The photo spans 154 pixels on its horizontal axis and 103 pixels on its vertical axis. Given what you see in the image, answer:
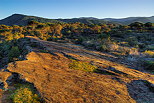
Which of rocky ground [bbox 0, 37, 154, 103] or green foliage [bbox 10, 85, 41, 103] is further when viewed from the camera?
rocky ground [bbox 0, 37, 154, 103]

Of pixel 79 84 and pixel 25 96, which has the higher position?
pixel 25 96

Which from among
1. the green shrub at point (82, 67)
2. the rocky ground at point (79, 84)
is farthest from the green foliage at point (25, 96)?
the green shrub at point (82, 67)

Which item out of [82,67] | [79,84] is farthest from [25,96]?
[82,67]

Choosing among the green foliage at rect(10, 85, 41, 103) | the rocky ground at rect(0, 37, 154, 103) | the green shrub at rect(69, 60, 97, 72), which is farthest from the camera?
Answer: the green shrub at rect(69, 60, 97, 72)

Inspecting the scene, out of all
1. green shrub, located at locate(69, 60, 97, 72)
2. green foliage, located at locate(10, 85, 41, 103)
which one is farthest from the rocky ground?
green shrub, located at locate(69, 60, 97, 72)

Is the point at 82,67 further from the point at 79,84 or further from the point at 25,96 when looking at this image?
the point at 25,96

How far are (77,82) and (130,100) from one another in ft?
6.65

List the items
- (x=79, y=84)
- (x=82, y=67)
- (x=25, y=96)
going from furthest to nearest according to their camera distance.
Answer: (x=82, y=67), (x=79, y=84), (x=25, y=96)

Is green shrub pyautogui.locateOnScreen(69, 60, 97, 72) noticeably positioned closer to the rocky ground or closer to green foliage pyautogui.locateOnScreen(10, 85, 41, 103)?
the rocky ground

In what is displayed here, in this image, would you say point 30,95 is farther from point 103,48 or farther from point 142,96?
point 103,48

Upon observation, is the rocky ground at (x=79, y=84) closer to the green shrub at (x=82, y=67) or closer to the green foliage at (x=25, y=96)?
the green foliage at (x=25, y=96)

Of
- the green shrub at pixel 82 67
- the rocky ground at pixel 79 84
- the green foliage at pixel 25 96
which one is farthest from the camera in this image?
the green shrub at pixel 82 67

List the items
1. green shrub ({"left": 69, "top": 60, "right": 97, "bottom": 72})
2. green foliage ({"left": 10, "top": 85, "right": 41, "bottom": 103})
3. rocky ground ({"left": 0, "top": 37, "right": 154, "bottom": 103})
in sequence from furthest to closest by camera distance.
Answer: green shrub ({"left": 69, "top": 60, "right": 97, "bottom": 72})
rocky ground ({"left": 0, "top": 37, "right": 154, "bottom": 103})
green foliage ({"left": 10, "top": 85, "right": 41, "bottom": 103})

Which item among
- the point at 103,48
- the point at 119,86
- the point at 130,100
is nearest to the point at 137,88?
the point at 119,86
